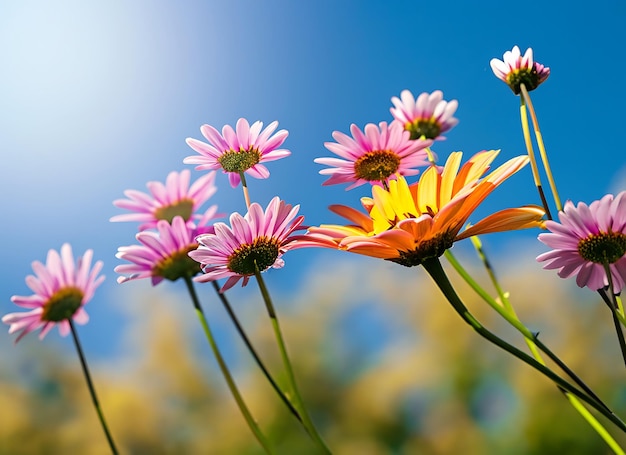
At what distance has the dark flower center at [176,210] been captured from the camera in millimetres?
304

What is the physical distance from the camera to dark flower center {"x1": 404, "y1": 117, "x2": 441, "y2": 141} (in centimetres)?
43

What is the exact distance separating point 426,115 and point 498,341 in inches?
9.4

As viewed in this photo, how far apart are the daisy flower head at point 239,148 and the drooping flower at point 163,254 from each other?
4 centimetres

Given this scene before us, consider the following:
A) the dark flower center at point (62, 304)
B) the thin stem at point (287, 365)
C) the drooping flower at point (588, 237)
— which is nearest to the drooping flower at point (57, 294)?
the dark flower center at point (62, 304)

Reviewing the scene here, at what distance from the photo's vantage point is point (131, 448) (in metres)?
1.19

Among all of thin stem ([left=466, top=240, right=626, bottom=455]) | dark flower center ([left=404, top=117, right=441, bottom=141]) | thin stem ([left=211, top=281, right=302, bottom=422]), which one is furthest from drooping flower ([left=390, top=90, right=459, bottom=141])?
thin stem ([left=211, top=281, right=302, bottom=422])

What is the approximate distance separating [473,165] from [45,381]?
122cm

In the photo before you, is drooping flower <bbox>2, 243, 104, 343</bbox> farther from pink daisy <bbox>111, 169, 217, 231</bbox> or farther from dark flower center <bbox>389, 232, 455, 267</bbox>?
dark flower center <bbox>389, 232, 455, 267</bbox>

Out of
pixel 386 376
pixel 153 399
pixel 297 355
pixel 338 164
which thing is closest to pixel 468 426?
pixel 386 376

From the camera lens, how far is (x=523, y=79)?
0.34m

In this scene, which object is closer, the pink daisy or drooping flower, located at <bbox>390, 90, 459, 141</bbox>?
the pink daisy

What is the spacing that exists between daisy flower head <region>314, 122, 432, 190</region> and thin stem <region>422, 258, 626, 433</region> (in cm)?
9

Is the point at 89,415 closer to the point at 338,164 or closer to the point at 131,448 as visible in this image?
the point at 131,448

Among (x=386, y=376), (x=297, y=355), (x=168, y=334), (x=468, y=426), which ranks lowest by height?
(x=468, y=426)
